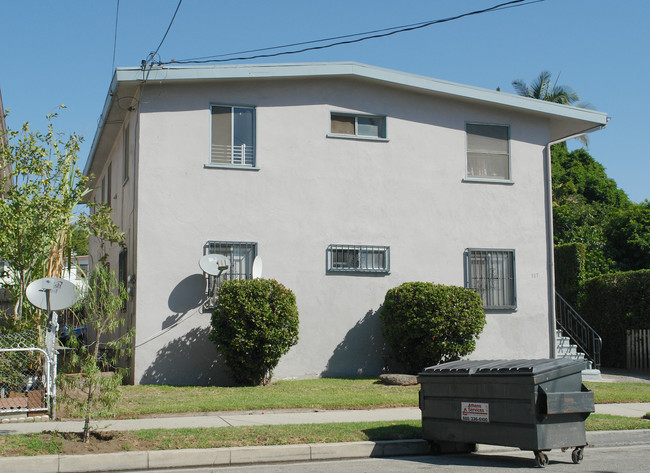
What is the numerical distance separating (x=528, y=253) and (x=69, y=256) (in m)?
10.3

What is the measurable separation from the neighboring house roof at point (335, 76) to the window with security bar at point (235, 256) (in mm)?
3447

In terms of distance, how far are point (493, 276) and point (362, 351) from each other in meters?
3.63

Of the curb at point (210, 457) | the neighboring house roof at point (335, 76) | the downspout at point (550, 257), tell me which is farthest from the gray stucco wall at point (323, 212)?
the curb at point (210, 457)

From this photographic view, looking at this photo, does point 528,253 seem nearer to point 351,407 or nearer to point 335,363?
point 335,363

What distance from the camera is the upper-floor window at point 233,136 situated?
1582cm

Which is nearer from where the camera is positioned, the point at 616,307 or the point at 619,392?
the point at 619,392

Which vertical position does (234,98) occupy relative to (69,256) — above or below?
above

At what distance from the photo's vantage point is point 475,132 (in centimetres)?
1770

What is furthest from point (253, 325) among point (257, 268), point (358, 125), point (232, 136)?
point (358, 125)

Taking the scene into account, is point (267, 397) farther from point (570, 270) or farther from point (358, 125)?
point (570, 270)

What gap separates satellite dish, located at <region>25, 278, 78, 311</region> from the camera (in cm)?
1093

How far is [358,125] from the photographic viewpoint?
16891 mm

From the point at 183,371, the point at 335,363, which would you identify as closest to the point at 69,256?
the point at 183,371

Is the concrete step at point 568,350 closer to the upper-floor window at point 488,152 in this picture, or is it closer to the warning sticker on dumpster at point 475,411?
the upper-floor window at point 488,152
